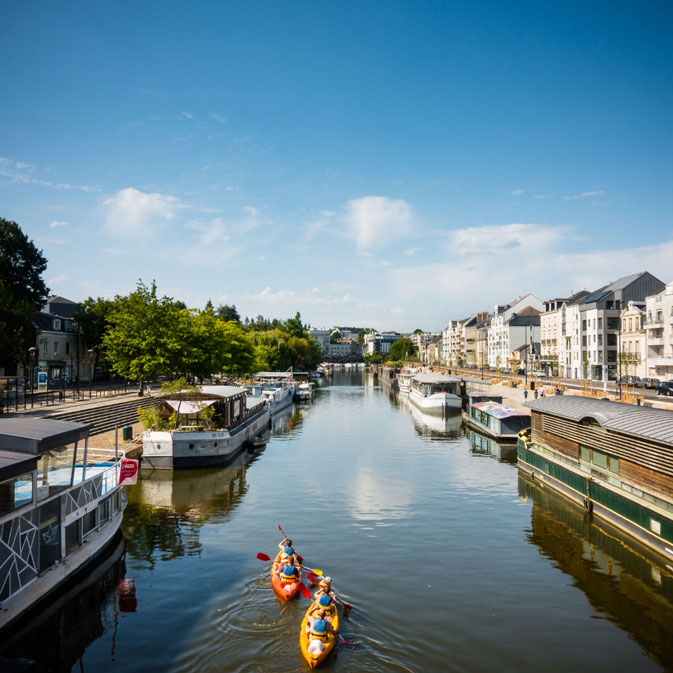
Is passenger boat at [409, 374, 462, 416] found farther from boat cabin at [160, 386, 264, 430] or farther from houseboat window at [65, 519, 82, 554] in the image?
houseboat window at [65, 519, 82, 554]

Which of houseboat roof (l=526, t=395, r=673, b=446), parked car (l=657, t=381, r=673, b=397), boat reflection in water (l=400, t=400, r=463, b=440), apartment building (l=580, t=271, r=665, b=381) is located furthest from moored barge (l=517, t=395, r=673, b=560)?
apartment building (l=580, t=271, r=665, b=381)

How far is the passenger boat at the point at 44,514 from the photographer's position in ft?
42.3

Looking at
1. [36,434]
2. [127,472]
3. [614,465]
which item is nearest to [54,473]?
[36,434]

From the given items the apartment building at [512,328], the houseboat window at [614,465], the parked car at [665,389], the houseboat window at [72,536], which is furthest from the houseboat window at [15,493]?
the apartment building at [512,328]

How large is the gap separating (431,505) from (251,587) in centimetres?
1143

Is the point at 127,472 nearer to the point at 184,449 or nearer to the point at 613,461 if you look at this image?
the point at 184,449

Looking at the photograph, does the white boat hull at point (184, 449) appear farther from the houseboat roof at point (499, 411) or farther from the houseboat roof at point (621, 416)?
the houseboat roof at point (499, 411)

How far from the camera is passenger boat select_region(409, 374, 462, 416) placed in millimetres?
63219

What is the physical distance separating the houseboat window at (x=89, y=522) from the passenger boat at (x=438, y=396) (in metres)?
49.0

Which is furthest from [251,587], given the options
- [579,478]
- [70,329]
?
[70,329]

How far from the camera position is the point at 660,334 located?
65625 mm

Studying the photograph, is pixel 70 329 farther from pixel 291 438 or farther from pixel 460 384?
pixel 460 384

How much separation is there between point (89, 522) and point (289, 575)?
7.39 m

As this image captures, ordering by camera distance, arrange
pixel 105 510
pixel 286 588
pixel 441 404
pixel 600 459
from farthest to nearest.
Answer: pixel 441 404 < pixel 600 459 < pixel 105 510 < pixel 286 588
